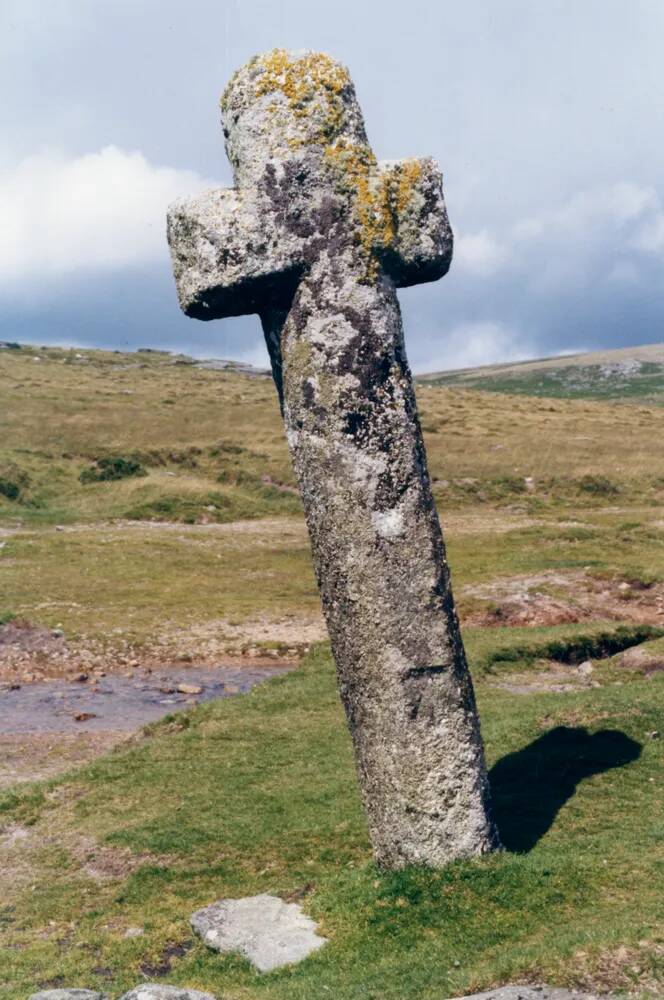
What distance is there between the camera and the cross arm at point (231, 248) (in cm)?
1083

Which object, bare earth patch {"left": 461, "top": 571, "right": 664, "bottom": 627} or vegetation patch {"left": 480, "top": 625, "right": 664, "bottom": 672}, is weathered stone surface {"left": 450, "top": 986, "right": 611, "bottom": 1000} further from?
bare earth patch {"left": 461, "top": 571, "right": 664, "bottom": 627}

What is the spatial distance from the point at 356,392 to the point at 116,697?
58.3 ft

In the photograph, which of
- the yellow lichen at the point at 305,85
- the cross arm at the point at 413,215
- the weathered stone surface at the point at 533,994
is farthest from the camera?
the cross arm at the point at 413,215

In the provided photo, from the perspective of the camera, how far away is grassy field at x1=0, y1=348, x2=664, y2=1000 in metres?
9.96

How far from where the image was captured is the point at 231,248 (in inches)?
426

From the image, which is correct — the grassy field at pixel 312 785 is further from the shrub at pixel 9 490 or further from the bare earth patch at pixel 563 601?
the shrub at pixel 9 490

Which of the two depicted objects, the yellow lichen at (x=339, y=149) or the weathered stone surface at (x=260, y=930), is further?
the yellow lichen at (x=339, y=149)

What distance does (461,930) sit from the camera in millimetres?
10031

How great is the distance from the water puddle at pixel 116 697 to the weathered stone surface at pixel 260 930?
12.4 meters

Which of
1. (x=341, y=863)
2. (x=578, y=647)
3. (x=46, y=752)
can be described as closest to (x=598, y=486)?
(x=578, y=647)

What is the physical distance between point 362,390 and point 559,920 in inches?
222

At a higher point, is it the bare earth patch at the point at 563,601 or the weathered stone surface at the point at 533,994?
the weathered stone surface at the point at 533,994

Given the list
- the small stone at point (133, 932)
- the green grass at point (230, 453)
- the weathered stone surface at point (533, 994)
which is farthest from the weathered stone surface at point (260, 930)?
the green grass at point (230, 453)

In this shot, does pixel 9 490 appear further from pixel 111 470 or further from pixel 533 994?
pixel 533 994
